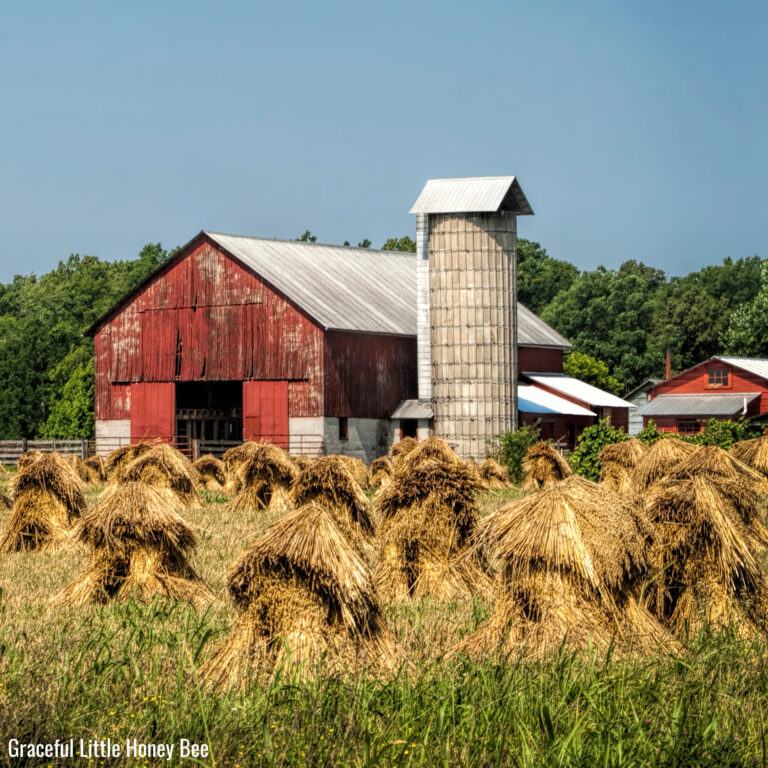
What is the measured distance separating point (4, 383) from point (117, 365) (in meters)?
33.0

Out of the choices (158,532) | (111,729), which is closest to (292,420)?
(158,532)

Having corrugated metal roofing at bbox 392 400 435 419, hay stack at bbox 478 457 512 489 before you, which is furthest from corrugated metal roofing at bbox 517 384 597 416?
hay stack at bbox 478 457 512 489

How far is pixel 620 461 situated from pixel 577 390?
34424 mm

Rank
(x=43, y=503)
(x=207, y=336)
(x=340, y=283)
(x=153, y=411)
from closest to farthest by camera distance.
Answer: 1. (x=43, y=503)
2. (x=207, y=336)
3. (x=153, y=411)
4. (x=340, y=283)

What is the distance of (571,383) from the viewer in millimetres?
66812

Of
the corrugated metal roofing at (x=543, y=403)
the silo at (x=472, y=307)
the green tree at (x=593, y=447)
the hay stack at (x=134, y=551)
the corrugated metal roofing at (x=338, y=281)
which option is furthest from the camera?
the corrugated metal roofing at (x=543, y=403)

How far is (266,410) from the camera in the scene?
173ft

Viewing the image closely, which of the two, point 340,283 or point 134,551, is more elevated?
point 340,283

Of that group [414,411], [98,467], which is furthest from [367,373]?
[98,467]

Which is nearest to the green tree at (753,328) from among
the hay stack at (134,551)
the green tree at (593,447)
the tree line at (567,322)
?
the tree line at (567,322)

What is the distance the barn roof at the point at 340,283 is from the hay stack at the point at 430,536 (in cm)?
3625

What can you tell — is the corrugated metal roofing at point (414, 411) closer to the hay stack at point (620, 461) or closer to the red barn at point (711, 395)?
the red barn at point (711, 395)

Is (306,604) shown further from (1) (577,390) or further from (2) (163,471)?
(1) (577,390)

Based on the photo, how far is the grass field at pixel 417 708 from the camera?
7.61m
